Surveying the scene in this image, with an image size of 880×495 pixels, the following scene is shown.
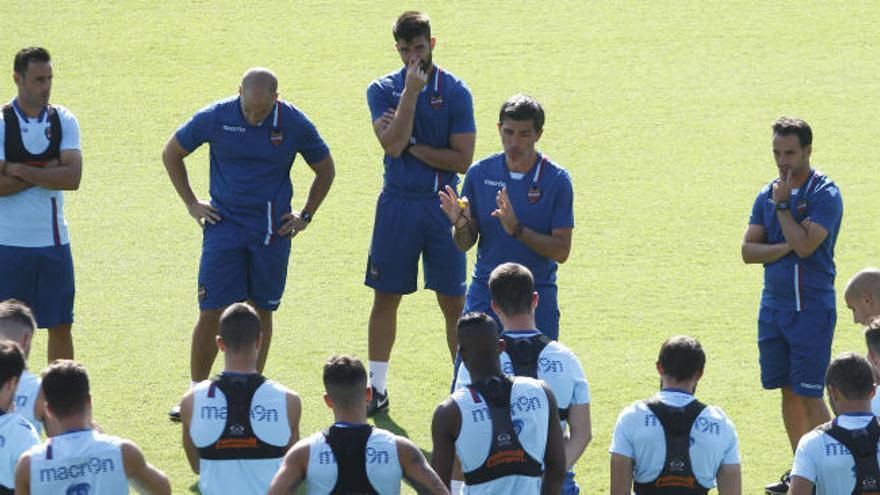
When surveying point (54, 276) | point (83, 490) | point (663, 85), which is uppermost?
point (663, 85)

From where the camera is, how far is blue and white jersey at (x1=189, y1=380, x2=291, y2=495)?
576 centimetres

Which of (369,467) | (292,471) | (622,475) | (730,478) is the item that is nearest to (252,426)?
(292,471)

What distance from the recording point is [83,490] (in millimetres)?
5246

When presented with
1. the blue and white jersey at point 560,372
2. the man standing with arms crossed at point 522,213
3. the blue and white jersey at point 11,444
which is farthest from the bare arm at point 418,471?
the man standing with arms crossed at point 522,213

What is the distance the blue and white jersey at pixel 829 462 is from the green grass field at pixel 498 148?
2.33m

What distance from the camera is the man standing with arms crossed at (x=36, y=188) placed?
26.9 ft

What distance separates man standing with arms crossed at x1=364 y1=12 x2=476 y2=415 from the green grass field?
604mm

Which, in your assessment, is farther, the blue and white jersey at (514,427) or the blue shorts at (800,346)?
the blue shorts at (800,346)

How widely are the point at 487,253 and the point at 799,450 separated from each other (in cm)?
Answer: 229

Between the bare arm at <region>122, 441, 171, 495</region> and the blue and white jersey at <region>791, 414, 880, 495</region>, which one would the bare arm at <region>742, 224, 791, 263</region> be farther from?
the bare arm at <region>122, 441, 171, 495</region>

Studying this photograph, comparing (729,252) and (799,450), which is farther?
(729,252)

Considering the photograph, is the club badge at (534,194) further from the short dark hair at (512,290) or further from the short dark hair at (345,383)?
the short dark hair at (345,383)

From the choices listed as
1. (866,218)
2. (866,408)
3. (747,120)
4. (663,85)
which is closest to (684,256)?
(866,218)

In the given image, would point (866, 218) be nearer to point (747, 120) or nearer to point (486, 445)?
point (747, 120)
